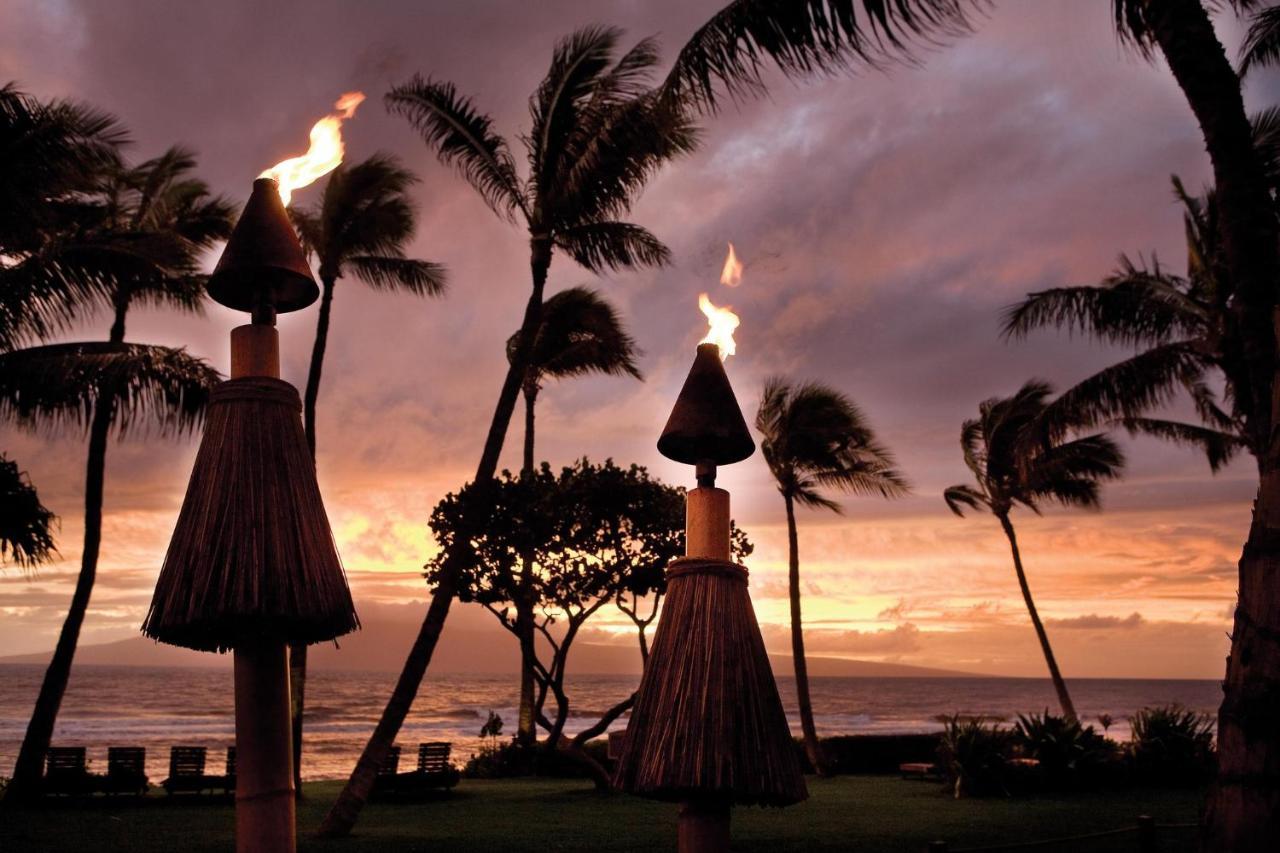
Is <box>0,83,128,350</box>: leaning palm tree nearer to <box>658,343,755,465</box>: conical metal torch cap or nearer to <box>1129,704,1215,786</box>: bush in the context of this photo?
<box>658,343,755,465</box>: conical metal torch cap

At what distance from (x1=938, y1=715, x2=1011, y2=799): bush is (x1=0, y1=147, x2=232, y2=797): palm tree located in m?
12.2

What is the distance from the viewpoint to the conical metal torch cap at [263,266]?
3.37 meters

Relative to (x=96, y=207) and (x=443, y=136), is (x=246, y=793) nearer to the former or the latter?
(x=443, y=136)

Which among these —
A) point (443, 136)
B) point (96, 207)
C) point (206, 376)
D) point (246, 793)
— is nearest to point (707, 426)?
point (246, 793)

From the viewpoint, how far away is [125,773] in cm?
1783

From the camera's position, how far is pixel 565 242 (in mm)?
15016

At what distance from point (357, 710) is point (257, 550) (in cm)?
7387

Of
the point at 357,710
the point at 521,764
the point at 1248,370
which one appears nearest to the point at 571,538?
the point at 521,764

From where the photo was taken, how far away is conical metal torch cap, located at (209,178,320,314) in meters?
3.37

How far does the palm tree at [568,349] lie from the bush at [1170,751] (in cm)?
1144

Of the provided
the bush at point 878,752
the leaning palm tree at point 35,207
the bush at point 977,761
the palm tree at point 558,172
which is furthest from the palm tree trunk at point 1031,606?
the leaning palm tree at point 35,207

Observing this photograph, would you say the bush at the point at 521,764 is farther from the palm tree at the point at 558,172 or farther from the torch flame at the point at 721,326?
the torch flame at the point at 721,326

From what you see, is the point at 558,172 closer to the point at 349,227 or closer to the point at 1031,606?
the point at 349,227

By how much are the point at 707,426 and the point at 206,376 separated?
13969 mm
